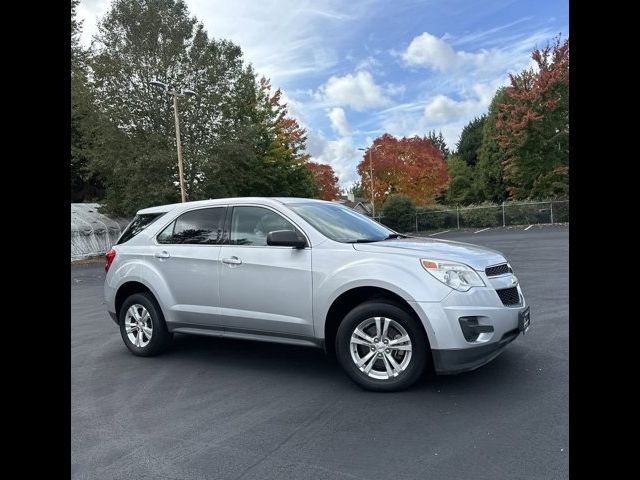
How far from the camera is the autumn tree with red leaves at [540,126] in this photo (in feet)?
121

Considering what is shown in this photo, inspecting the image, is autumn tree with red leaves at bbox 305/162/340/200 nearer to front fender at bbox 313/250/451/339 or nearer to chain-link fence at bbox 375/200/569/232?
chain-link fence at bbox 375/200/569/232

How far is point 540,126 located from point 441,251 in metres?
37.2

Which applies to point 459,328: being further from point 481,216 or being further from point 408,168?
point 408,168

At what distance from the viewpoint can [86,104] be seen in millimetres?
26641

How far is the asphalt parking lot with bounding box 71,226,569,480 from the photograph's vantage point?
325cm

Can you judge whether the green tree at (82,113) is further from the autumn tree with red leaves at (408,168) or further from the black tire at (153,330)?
the autumn tree with red leaves at (408,168)

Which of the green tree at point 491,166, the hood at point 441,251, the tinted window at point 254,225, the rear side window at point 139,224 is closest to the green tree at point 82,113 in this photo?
the rear side window at point 139,224

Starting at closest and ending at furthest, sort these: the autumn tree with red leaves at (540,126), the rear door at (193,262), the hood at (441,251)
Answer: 1. the hood at (441,251)
2. the rear door at (193,262)
3. the autumn tree with red leaves at (540,126)

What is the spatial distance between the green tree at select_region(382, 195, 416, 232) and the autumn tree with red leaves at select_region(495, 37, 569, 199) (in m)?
8.52

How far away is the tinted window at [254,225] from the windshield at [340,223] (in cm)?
22

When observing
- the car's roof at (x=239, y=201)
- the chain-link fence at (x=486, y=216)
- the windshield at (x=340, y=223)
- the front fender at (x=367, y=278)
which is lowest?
the front fender at (x=367, y=278)
